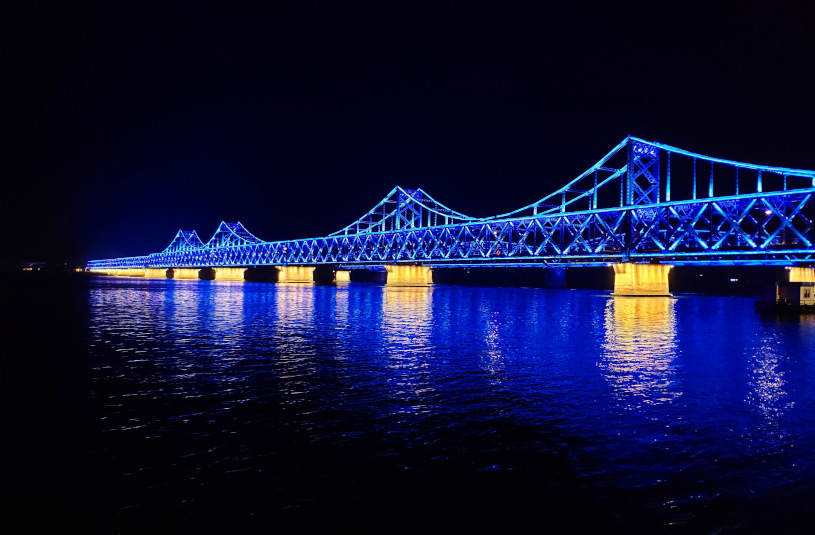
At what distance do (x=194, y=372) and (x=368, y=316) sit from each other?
785 inches

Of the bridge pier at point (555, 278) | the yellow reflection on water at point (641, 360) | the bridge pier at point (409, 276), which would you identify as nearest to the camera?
the yellow reflection on water at point (641, 360)

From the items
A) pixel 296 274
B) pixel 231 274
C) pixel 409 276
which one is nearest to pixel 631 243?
pixel 409 276

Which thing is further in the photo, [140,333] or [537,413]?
[140,333]

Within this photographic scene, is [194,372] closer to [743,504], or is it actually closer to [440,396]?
[440,396]

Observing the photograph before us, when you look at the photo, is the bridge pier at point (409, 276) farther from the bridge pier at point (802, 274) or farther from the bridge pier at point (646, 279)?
the bridge pier at point (802, 274)

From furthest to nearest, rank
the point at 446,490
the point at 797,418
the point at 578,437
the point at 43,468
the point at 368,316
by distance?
1. the point at 368,316
2. the point at 797,418
3. the point at 578,437
4. the point at 43,468
5. the point at 446,490

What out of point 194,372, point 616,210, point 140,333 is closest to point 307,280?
point 616,210

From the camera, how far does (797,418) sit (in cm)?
1071

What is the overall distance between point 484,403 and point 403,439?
121 inches

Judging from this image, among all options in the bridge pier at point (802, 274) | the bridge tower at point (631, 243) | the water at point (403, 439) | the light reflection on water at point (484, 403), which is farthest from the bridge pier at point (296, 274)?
the water at point (403, 439)

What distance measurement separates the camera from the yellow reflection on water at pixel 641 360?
12.9 m

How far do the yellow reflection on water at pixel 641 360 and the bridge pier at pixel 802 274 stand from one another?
1701 inches

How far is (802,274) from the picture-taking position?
211 feet

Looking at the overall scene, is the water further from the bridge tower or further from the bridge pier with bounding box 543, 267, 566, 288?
the bridge pier with bounding box 543, 267, 566, 288
